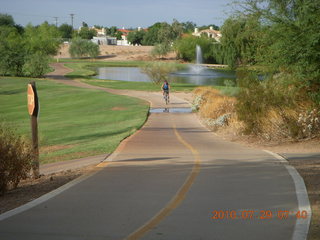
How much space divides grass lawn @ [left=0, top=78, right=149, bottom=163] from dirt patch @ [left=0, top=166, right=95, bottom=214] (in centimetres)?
233

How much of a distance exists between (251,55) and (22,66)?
6031 cm

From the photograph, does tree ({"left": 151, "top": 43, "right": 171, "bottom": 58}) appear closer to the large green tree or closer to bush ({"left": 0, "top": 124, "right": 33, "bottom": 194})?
the large green tree

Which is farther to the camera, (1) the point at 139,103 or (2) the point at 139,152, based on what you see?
(1) the point at 139,103

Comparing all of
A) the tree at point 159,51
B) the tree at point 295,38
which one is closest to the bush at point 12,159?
the tree at point 295,38

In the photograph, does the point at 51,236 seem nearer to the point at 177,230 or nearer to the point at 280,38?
the point at 177,230

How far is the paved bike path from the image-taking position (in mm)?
6223

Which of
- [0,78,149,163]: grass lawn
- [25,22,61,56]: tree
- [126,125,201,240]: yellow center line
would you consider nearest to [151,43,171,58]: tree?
[25,22,61,56]: tree

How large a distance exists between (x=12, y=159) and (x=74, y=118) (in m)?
22.2

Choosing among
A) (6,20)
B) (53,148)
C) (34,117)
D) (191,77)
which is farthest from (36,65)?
(6,20)

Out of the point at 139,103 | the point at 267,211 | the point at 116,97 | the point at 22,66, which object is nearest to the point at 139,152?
the point at 267,211

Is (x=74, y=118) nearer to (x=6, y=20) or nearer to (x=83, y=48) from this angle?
(x=83, y=48)

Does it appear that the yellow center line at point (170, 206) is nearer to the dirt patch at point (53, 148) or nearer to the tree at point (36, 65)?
the dirt patch at point (53, 148)

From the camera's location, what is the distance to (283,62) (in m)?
15.6

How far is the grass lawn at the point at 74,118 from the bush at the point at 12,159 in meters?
2.21
